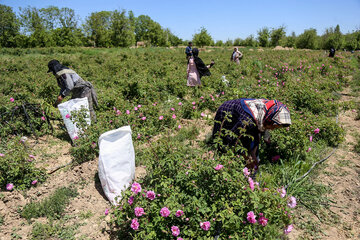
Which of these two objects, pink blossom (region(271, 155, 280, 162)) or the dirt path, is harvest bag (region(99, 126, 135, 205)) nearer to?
the dirt path

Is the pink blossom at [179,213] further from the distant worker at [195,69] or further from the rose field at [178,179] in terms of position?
the distant worker at [195,69]

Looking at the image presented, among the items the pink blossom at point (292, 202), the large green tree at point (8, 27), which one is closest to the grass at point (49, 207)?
the pink blossom at point (292, 202)

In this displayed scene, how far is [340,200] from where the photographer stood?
3.01 meters

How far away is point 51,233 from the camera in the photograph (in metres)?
2.35

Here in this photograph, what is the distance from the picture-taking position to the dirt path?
8.34 feet

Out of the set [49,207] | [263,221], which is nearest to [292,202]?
[263,221]

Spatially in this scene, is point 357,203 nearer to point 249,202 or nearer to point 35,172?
point 249,202

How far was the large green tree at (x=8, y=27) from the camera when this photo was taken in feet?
150

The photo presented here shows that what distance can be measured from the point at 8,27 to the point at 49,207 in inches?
2425

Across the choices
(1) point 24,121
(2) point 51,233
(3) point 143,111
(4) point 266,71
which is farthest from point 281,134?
(4) point 266,71

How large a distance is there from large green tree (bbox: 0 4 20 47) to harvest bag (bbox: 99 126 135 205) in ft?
185

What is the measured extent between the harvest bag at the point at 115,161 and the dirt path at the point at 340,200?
2.14 metres

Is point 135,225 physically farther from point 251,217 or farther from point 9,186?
point 9,186

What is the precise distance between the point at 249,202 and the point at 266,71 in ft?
30.0
